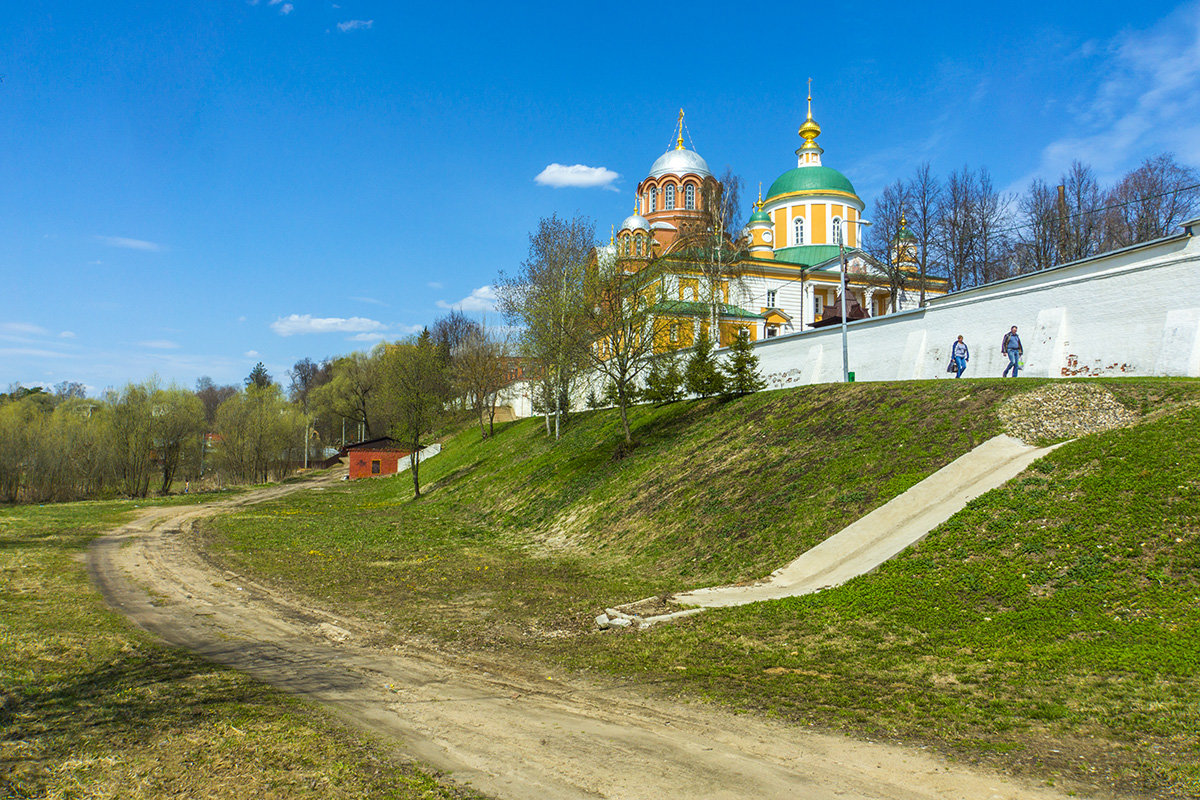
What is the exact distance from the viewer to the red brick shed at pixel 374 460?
190 feet

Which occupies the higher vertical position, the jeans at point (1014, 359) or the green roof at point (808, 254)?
the green roof at point (808, 254)

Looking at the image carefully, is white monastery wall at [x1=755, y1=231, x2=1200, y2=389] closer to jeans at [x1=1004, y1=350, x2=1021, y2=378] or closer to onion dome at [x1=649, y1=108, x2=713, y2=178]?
jeans at [x1=1004, y1=350, x2=1021, y2=378]

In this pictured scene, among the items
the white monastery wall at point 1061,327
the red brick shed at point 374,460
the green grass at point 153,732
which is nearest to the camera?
the green grass at point 153,732

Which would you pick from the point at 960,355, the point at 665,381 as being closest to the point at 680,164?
the point at 665,381

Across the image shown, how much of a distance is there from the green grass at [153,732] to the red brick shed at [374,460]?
4998cm

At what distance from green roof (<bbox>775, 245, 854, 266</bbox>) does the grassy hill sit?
36.0 metres

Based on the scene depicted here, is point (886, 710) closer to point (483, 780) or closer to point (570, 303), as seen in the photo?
point (483, 780)

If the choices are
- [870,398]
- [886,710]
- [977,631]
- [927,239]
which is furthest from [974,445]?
[927,239]

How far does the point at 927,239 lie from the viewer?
42531 millimetres

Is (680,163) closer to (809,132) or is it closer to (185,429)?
(809,132)

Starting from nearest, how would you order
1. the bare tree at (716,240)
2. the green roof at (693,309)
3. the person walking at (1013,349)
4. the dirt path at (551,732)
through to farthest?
the dirt path at (551,732) → the person walking at (1013,349) → the green roof at (693,309) → the bare tree at (716,240)

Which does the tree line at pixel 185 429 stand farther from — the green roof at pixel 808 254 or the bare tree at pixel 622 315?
the green roof at pixel 808 254

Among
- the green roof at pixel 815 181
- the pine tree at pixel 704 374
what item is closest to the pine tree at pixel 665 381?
the pine tree at pixel 704 374

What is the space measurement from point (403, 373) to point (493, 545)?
55.2 ft
